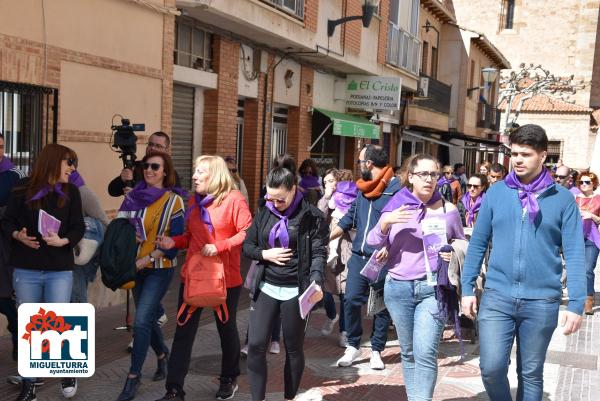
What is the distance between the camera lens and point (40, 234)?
16.7ft

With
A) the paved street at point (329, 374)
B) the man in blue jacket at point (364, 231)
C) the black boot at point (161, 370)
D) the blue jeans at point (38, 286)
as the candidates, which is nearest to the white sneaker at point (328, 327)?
the paved street at point (329, 374)

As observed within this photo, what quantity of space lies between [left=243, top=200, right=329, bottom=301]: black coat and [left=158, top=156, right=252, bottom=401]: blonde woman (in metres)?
0.15

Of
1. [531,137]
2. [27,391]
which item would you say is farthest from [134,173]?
[531,137]

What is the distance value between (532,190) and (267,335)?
196cm

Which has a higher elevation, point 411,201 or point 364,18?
point 364,18

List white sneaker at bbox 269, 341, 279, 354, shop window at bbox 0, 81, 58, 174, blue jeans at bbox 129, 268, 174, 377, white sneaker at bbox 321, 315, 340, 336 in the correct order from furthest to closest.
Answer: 1. white sneaker at bbox 321, 315, 340, 336
2. shop window at bbox 0, 81, 58, 174
3. white sneaker at bbox 269, 341, 279, 354
4. blue jeans at bbox 129, 268, 174, 377

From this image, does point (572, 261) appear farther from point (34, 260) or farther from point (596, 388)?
point (34, 260)

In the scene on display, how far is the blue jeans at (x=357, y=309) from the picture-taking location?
6746mm

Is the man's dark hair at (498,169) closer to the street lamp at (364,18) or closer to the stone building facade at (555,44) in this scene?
the street lamp at (364,18)

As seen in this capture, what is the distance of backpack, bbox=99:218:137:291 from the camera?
5.23 m

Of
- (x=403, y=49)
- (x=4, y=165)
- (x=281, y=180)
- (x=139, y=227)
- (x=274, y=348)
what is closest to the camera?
(x=281, y=180)

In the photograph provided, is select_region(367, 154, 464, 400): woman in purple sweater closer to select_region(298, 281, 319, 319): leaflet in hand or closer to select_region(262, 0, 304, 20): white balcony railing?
select_region(298, 281, 319, 319): leaflet in hand

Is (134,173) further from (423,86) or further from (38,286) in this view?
(423,86)

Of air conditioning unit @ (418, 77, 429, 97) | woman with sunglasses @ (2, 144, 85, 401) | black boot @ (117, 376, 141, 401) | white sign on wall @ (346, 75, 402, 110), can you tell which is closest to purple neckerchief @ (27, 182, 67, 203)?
woman with sunglasses @ (2, 144, 85, 401)
